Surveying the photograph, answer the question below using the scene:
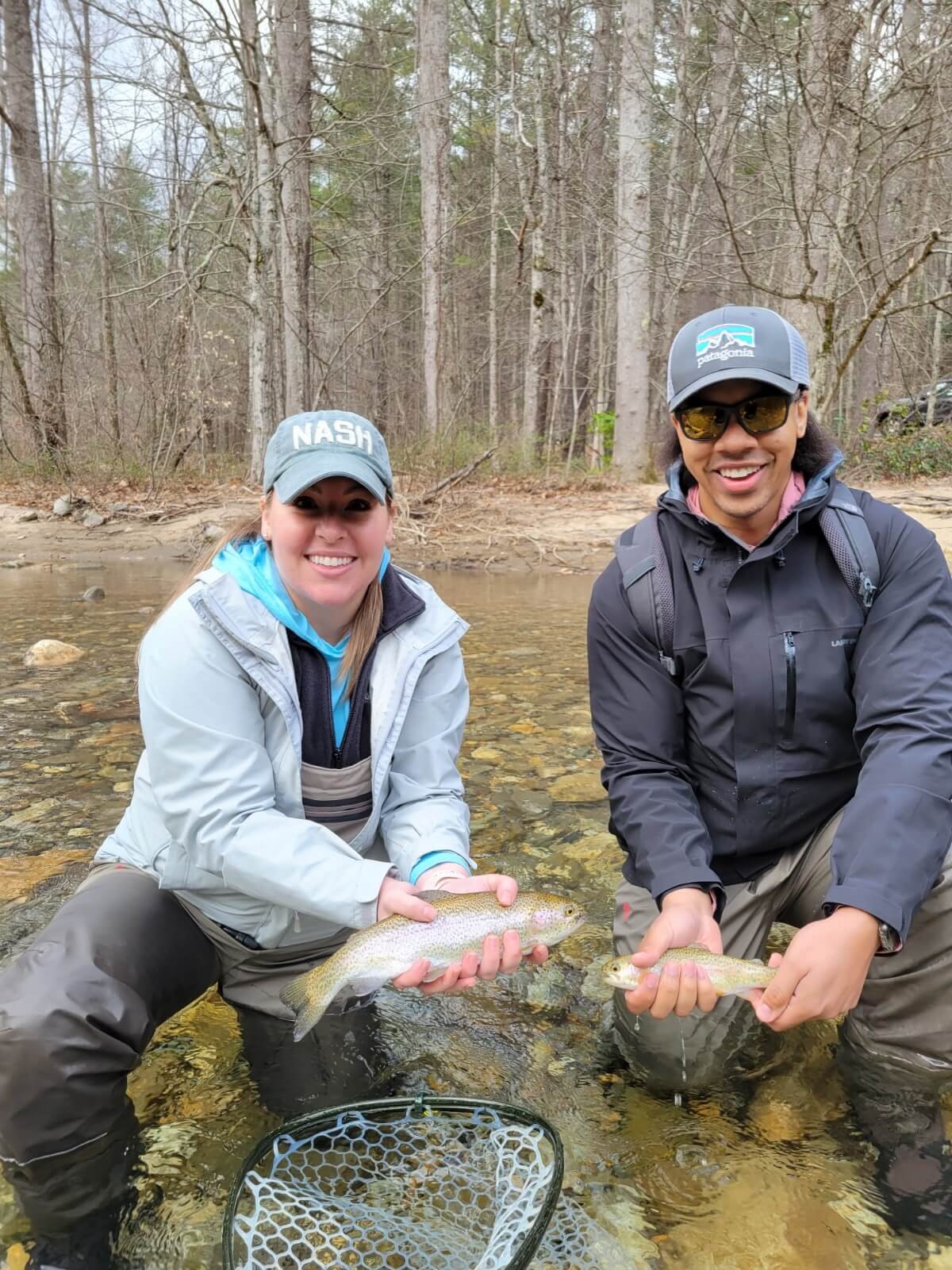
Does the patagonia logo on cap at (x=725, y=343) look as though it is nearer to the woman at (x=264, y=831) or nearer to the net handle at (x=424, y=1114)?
the woman at (x=264, y=831)

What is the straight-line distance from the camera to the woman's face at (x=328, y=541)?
243 centimetres

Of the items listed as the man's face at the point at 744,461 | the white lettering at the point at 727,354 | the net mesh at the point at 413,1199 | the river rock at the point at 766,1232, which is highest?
the white lettering at the point at 727,354

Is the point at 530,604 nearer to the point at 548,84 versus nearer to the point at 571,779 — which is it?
the point at 571,779

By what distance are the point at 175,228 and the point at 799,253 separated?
746 centimetres

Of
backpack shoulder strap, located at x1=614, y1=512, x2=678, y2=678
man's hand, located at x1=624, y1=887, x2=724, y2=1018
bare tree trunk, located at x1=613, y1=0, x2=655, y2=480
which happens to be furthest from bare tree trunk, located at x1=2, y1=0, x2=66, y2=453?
man's hand, located at x1=624, y1=887, x2=724, y2=1018

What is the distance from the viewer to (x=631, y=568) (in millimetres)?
2725

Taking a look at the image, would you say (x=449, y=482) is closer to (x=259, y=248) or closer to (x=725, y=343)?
(x=259, y=248)

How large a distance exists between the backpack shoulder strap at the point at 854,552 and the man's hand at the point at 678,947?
2.92ft

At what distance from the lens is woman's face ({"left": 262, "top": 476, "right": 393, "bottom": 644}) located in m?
2.43

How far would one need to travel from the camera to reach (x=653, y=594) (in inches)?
105

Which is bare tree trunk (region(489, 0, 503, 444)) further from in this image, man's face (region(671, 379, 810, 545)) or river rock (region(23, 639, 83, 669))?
man's face (region(671, 379, 810, 545))

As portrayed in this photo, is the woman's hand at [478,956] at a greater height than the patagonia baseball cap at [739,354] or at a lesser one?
lesser

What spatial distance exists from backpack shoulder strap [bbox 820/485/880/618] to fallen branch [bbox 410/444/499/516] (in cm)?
1062

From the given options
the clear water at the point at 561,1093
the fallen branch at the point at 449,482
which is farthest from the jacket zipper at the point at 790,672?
the fallen branch at the point at 449,482
